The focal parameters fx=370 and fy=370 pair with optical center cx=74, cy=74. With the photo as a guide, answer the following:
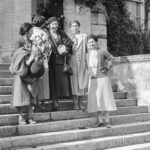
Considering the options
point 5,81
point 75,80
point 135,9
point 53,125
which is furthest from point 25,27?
point 135,9

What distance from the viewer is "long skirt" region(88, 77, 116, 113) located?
6609mm

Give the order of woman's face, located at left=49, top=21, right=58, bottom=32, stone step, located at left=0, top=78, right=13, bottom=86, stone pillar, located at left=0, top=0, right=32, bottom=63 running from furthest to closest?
stone pillar, located at left=0, top=0, right=32, bottom=63, stone step, located at left=0, top=78, right=13, bottom=86, woman's face, located at left=49, top=21, right=58, bottom=32

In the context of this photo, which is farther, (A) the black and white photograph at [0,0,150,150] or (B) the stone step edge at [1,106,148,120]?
(B) the stone step edge at [1,106,148,120]

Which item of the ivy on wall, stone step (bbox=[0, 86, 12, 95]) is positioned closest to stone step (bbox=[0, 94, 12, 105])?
stone step (bbox=[0, 86, 12, 95])

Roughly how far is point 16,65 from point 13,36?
17.3ft

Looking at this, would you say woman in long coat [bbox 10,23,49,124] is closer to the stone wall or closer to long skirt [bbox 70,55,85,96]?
long skirt [bbox 70,55,85,96]

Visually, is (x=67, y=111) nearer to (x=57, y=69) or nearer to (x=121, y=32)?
(x=57, y=69)

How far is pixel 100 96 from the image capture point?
6.66 meters

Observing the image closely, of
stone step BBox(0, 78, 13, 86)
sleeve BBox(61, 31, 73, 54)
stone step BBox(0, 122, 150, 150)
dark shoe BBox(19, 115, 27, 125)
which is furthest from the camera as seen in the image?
stone step BBox(0, 78, 13, 86)

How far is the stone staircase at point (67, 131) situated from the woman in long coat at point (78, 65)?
1.10 feet

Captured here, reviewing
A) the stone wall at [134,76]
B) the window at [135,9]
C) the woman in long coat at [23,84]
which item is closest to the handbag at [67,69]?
the woman in long coat at [23,84]

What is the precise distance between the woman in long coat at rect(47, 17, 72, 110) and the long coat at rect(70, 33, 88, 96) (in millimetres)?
215

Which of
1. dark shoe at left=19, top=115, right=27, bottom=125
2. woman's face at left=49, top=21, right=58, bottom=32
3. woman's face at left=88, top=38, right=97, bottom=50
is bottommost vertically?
dark shoe at left=19, top=115, right=27, bottom=125

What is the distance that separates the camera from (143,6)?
15617 mm
